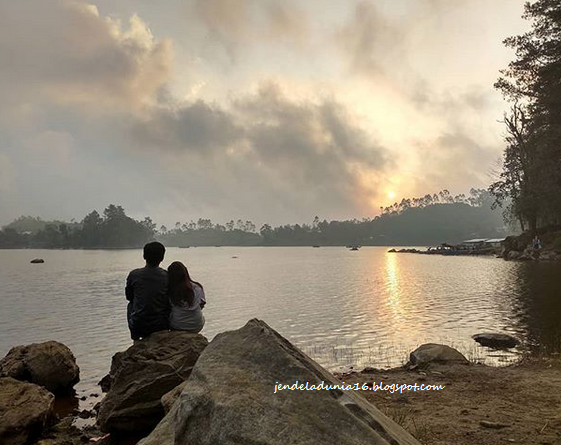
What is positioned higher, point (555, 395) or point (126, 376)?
point (126, 376)

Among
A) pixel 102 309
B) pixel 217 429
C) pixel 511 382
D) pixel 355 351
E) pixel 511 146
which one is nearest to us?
pixel 217 429

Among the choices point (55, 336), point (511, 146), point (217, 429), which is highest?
point (511, 146)

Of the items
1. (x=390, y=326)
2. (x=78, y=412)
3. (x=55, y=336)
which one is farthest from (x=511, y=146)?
(x=78, y=412)

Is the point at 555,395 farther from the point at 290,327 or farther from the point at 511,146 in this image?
the point at 511,146

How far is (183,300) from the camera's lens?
30.9ft

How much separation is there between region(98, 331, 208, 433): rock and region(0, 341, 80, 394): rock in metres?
5.44

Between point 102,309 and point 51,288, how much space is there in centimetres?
2009

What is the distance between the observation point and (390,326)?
2359cm

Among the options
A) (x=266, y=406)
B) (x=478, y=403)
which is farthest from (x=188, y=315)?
(x=478, y=403)

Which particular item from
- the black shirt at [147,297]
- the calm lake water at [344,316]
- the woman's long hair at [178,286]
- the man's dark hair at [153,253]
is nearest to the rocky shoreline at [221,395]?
the black shirt at [147,297]

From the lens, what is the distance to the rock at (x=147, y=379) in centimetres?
895

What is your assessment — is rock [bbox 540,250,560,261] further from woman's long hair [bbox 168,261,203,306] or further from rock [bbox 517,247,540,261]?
woman's long hair [bbox 168,261,203,306]

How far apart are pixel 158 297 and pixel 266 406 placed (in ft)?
19.2

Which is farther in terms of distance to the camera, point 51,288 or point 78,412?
point 51,288
